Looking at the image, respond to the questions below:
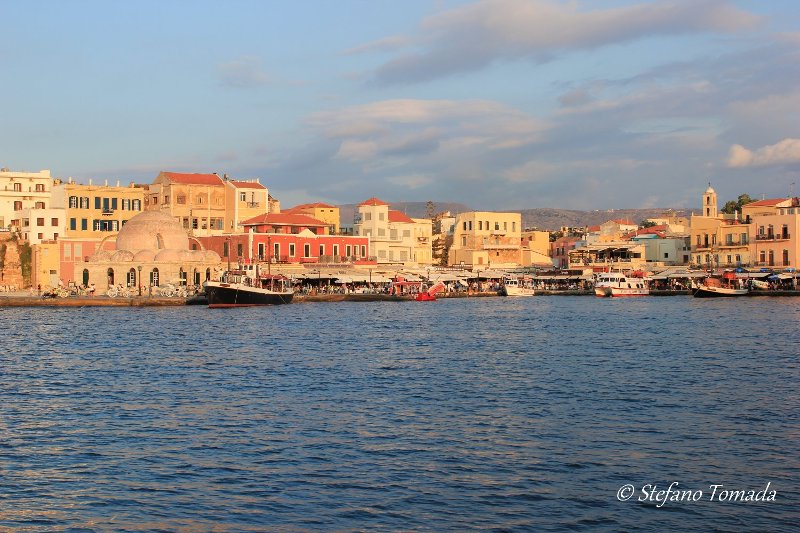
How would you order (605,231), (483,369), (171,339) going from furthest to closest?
1. (605,231)
2. (171,339)
3. (483,369)

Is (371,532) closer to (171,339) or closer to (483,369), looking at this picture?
(483,369)

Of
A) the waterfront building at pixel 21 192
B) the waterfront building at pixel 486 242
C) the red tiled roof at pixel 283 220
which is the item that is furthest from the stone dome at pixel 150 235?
the waterfront building at pixel 486 242

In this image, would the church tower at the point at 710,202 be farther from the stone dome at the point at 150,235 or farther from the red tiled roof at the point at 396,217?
the stone dome at the point at 150,235

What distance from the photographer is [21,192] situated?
9644 cm

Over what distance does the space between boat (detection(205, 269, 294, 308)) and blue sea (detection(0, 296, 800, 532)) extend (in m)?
29.4

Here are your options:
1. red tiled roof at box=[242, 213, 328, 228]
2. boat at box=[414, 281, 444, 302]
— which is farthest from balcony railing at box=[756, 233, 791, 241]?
red tiled roof at box=[242, 213, 328, 228]

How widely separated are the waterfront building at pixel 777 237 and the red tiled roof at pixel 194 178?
55.9 meters

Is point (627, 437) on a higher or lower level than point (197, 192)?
lower

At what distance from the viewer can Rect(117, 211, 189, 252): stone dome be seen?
3250 inches

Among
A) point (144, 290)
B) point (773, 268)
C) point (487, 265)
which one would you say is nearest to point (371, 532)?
point (144, 290)

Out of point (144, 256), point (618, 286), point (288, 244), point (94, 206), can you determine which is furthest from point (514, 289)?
point (94, 206)

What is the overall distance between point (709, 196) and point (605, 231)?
18.0m

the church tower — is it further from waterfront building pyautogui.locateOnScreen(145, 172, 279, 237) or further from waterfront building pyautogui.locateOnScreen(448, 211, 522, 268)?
waterfront building pyautogui.locateOnScreen(145, 172, 279, 237)

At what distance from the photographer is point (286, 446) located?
20.5 m
